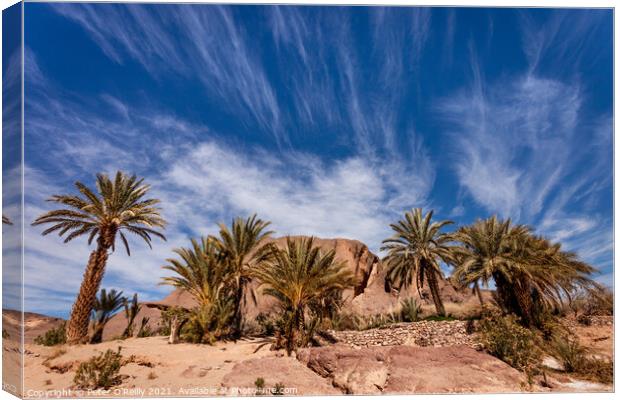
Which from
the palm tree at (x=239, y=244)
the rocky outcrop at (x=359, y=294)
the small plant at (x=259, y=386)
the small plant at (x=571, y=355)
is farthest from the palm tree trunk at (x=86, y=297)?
the small plant at (x=571, y=355)

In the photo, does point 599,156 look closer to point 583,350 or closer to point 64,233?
point 583,350

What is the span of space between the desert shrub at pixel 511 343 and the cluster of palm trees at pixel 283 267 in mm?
2852

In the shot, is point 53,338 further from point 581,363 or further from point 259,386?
point 581,363

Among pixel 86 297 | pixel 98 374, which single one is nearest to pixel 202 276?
pixel 86 297

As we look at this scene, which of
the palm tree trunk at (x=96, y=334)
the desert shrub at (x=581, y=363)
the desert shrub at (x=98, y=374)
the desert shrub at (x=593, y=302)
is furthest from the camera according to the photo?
the palm tree trunk at (x=96, y=334)

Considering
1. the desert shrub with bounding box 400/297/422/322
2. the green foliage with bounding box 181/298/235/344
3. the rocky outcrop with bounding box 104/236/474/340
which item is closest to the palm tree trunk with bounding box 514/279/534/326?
the desert shrub with bounding box 400/297/422/322

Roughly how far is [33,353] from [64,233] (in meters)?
5.23

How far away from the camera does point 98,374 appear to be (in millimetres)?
11156

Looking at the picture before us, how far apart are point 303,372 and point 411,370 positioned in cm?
329

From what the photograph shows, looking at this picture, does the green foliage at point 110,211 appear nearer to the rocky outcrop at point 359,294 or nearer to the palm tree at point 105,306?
the palm tree at point 105,306

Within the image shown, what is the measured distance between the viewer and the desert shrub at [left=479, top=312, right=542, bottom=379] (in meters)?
12.8

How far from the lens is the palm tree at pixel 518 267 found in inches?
644

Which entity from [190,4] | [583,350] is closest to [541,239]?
[583,350]

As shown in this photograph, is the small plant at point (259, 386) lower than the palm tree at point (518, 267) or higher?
lower
